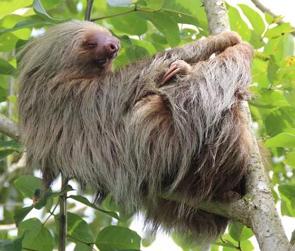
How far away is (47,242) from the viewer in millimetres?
5121

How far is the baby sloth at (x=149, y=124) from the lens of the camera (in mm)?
4871

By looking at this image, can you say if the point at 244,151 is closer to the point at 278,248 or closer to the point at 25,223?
the point at 278,248

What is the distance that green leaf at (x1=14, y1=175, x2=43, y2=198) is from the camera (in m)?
5.45

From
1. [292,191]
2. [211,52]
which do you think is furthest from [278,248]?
[211,52]

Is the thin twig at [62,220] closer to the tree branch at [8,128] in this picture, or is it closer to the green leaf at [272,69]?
the tree branch at [8,128]

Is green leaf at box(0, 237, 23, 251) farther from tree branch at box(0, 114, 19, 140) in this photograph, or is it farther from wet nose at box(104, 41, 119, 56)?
wet nose at box(104, 41, 119, 56)

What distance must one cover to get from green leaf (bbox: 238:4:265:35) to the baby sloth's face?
113 cm

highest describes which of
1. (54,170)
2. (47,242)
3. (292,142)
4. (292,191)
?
(292,142)

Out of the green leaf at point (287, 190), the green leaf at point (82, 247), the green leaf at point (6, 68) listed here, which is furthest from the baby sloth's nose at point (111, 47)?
the green leaf at point (287, 190)

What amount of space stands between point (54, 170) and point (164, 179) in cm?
87

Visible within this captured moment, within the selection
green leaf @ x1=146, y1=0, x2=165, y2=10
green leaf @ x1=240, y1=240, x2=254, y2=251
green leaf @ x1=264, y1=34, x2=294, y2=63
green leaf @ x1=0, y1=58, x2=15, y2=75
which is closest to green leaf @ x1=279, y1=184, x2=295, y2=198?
green leaf @ x1=240, y1=240, x2=254, y2=251

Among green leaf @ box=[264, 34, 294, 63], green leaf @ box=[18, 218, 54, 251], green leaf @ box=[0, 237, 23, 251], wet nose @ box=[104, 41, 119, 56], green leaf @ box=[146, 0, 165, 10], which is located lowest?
green leaf @ box=[18, 218, 54, 251]

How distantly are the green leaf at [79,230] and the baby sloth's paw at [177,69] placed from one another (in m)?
1.22

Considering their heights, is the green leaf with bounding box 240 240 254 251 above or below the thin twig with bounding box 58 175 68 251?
below
